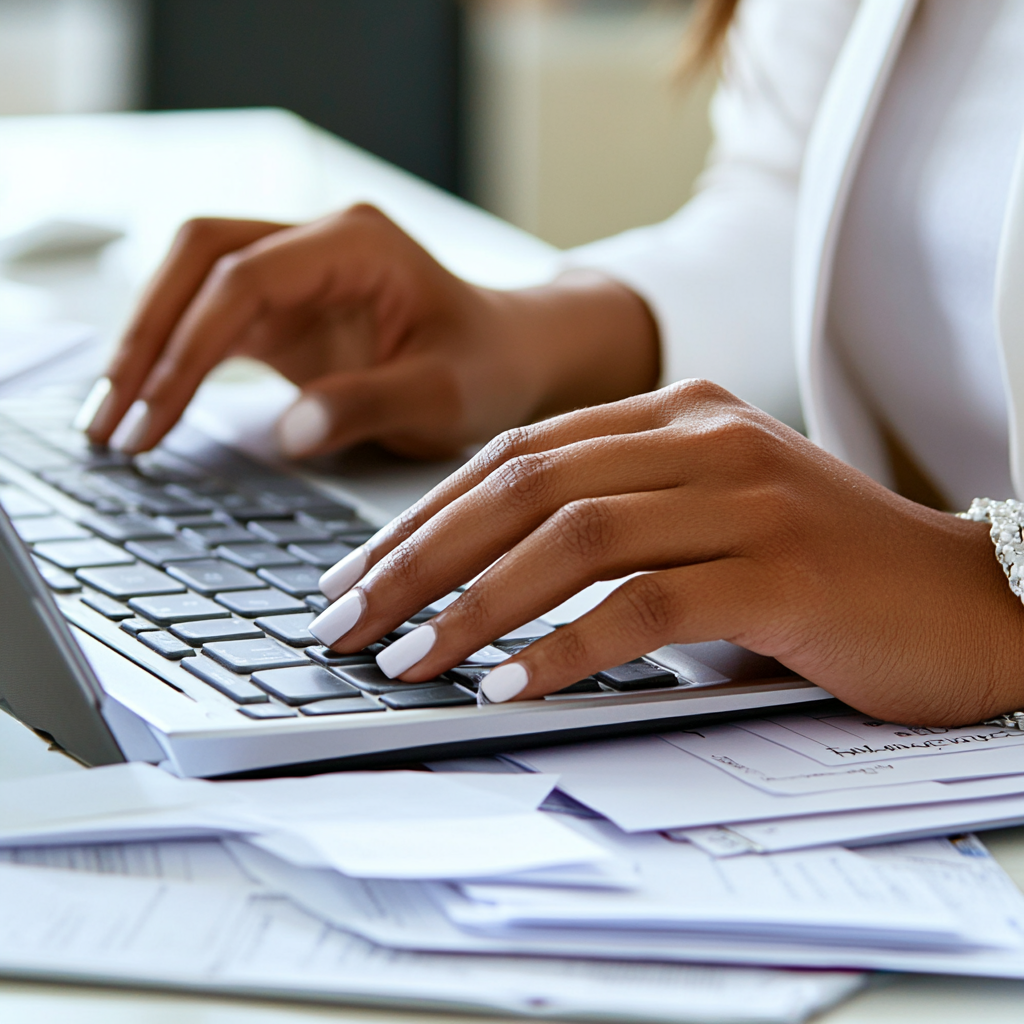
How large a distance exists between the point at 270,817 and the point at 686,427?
19 cm

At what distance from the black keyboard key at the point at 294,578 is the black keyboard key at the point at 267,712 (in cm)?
11

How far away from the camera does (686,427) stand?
41 cm

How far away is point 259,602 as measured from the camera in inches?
16.6

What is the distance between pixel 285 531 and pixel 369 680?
189mm

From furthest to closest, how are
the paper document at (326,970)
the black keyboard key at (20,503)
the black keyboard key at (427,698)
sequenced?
the black keyboard key at (20,503), the black keyboard key at (427,698), the paper document at (326,970)

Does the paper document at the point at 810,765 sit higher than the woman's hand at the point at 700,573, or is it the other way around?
the woman's hand at the point at 700,573

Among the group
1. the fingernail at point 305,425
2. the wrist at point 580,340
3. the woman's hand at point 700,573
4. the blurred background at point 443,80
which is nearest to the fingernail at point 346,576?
the woman's hand at point 700,573

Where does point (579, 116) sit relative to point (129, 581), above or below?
below

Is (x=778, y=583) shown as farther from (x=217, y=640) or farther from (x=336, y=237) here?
(x=336, y=237)

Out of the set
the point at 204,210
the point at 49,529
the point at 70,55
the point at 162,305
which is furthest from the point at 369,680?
the point at 70,55

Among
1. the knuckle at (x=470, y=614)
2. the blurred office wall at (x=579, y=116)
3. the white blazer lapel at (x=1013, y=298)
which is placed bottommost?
the blurred office wall at (x=579, y=116)

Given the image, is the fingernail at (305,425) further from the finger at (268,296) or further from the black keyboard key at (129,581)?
the black keyboard key at (129,581)

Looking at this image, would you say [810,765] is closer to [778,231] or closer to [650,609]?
[650,609]

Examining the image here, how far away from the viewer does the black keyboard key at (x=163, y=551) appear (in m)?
0.48
